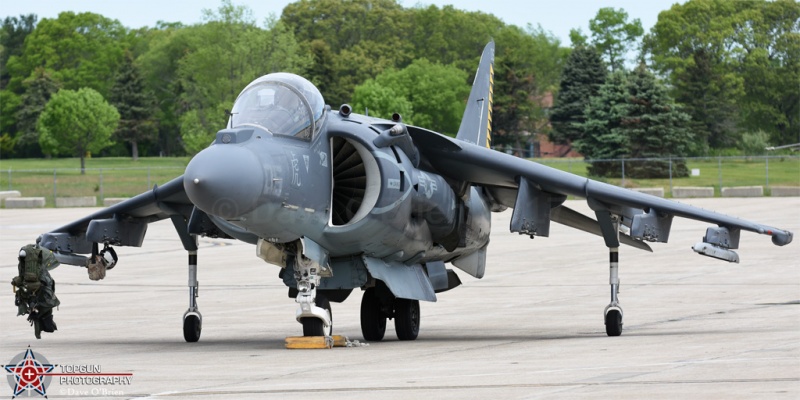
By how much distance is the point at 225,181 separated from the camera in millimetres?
13258

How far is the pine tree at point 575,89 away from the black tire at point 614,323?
248ft

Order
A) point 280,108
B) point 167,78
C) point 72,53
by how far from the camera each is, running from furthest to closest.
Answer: point 72,53, point 167,78, point 280,108

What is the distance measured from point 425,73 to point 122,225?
87.6 metres

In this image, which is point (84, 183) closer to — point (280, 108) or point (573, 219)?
point (573, 219)

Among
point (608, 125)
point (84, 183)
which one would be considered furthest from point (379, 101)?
point (84, 183)

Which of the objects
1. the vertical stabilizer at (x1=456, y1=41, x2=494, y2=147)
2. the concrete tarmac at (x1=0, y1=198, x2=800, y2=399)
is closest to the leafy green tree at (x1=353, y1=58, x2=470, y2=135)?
the concrete tarmac at (x1=0, y1=198, x2=800, y2=399)

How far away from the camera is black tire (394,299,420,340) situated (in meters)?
17.5

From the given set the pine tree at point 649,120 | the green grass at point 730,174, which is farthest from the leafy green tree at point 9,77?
the pine tree at point 649,120

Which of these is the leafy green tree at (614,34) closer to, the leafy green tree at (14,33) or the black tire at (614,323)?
the leafy green tree at (14,33)

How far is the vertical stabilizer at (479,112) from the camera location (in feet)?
70.7

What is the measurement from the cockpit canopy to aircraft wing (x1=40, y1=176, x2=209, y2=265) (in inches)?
110

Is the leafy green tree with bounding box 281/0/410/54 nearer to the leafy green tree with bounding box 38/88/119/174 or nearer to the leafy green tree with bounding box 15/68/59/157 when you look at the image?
the leafy green tree with bounding box 15/68/59/157

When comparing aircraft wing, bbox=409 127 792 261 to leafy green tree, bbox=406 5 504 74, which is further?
leafy green tree, bbox=406 5 504 74

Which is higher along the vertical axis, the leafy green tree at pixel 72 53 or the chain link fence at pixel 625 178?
the leafy green tree at pixel 72 53
